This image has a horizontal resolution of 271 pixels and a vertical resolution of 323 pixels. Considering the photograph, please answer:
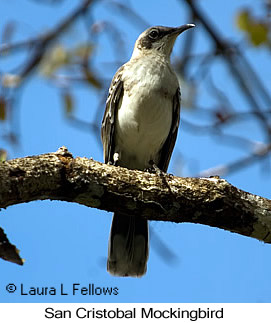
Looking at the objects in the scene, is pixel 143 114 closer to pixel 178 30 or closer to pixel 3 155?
pixel 178 30

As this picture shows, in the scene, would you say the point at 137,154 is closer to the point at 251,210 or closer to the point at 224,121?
the point at 224,121

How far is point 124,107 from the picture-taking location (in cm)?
550

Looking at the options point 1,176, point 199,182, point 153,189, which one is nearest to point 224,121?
point 199,182

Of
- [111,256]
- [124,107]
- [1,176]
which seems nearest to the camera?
[1,176]

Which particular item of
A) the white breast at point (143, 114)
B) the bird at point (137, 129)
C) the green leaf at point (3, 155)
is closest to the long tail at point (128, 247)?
the bird at point (137, 129)

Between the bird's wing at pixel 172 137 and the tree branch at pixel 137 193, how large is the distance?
197 centimetres

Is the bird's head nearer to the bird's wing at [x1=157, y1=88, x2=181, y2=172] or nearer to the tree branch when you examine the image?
the bird's wing at [x1=157, y1=88, x2=181, y2=172]

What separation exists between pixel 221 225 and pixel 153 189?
0.68m

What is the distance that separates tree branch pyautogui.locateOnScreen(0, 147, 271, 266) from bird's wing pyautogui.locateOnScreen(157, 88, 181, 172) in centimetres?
197

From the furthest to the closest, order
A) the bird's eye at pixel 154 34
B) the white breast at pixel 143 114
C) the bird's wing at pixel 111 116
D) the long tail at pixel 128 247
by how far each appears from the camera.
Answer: the bird's eye at pixel 154 34 < the bird's wing at pixel 111 116 < the white breast at pixel 143 114 < the long tail at pixel 128 247

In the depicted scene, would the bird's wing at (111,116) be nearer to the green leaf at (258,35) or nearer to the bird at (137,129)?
the bird at (137,129)

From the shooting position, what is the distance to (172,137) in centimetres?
589

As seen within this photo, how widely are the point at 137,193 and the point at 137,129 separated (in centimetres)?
180

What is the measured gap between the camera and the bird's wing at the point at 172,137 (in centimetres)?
579
